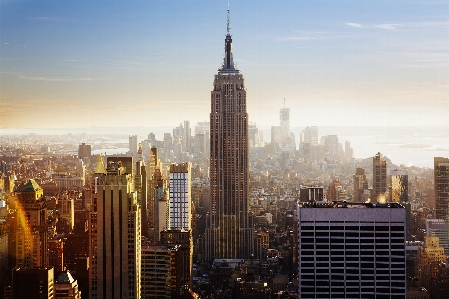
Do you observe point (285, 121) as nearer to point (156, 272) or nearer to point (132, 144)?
point (132, 144)

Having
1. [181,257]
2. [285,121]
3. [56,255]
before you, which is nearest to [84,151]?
[56,255]

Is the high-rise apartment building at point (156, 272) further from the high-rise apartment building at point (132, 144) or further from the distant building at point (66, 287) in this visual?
the high-rise apartment building at point (132, 144)

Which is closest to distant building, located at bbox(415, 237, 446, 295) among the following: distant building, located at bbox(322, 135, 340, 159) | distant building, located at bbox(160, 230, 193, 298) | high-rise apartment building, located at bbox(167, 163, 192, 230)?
distant building, located at bbox(322, 135, 340, 159)

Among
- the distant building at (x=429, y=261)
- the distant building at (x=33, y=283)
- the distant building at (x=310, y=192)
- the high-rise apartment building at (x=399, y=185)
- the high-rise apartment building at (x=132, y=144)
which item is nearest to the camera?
the distant building at (x=33, y=283)

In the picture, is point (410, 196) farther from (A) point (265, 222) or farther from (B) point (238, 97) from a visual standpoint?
(B) point (238, 97)

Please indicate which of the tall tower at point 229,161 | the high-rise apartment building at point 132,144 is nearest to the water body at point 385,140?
the high-rise apartment building at point 132,144

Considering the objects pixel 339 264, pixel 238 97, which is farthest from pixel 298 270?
pixel 238 97
